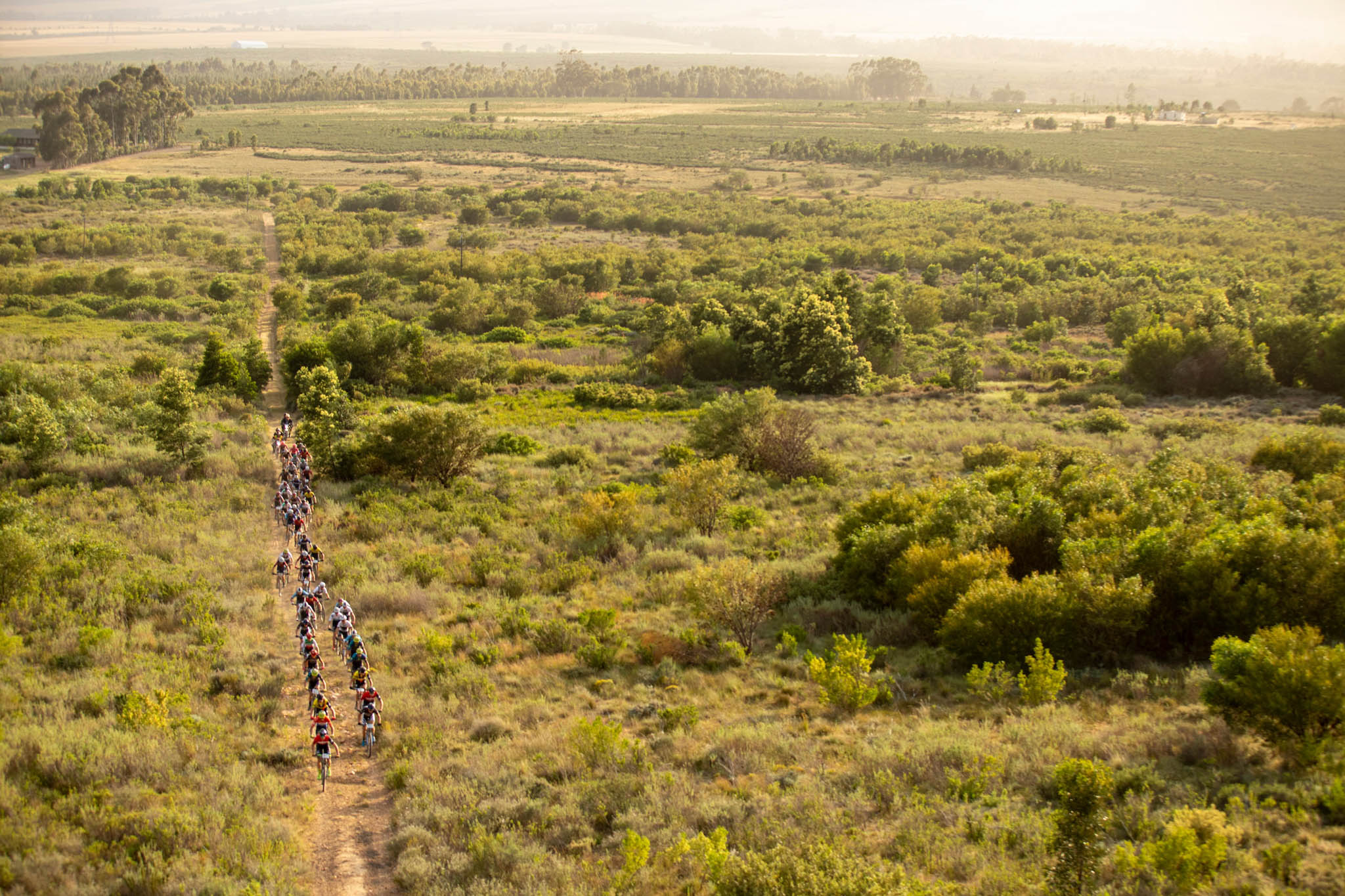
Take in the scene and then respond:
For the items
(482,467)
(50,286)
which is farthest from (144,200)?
(482,467)

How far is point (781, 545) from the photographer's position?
2153 cm

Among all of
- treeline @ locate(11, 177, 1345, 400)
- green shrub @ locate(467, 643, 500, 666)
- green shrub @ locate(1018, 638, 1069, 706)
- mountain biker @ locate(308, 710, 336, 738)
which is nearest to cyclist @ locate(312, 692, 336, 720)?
mountain biker @ locate(308, 710, 336, 738)

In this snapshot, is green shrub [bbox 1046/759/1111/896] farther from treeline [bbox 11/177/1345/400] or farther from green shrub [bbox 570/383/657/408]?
treeline [bbox 11/177/1345/400]

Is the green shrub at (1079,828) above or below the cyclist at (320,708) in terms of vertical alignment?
above

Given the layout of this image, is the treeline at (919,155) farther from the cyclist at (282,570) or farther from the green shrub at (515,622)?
the cyclist at (282,570)

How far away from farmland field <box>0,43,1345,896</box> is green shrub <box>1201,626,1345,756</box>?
0.20 feet

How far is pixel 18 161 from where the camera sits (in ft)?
340

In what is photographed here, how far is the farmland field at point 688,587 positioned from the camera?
1012 centimetres

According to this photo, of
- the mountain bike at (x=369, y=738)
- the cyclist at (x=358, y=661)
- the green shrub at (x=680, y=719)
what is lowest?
the mountain bike at (x=369, y=738)

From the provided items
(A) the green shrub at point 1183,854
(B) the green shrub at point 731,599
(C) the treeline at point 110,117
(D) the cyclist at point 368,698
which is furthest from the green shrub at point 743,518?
(C) the treeline at point 110,117

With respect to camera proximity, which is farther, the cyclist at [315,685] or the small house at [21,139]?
the small house at [21,139]

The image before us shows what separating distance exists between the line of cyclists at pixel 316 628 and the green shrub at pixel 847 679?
23.5ft

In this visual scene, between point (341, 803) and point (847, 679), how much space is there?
7.76 metres

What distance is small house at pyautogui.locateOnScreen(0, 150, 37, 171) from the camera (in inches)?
4035
